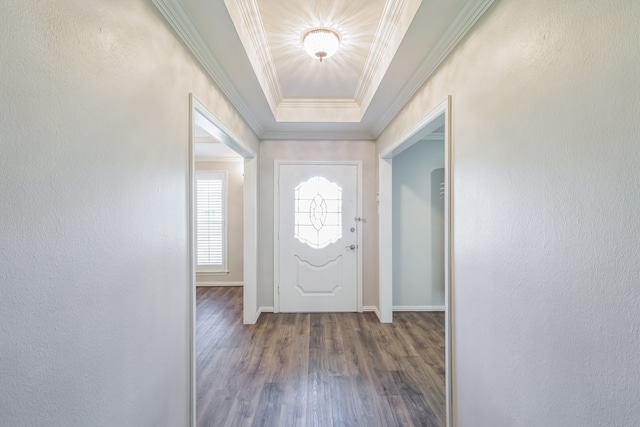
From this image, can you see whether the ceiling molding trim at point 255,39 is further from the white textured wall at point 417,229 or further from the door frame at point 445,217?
the white textured wall at point 417,229

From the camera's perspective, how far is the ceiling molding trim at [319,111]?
3068 millimetres

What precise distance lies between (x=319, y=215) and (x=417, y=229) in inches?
54.0

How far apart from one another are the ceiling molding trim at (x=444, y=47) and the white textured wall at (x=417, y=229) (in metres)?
1.38

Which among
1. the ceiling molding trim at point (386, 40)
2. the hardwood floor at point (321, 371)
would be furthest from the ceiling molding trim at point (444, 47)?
the hardwood floor at point (321, 371)

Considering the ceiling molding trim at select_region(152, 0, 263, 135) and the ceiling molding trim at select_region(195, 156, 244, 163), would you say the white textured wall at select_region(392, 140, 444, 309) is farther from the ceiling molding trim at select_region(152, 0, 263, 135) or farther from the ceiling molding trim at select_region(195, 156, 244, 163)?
the ceiling molding trim at select_region(195, 156, 244, 163)

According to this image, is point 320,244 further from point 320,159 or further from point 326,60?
point 326,60

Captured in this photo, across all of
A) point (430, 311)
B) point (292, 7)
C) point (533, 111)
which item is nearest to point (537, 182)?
point (533, 111)

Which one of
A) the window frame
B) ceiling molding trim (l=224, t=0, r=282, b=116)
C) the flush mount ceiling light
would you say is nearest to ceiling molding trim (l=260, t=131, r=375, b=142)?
ceiling molding trim (l=224, t=0, r=282, b=116)

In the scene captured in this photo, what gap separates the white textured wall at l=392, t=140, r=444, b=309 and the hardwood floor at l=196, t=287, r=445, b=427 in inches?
13.6

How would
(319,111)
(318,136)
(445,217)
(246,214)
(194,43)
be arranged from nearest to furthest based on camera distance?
(194,43)
(445,217)
(319,111)
(246,214)
(318,136)

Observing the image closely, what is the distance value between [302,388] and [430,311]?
2.34m

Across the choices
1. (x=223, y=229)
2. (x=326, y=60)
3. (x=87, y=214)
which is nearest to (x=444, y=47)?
(x=326, y=60)

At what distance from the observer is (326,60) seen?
2.24 metres

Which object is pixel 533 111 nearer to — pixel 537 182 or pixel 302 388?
pixel 537 182
